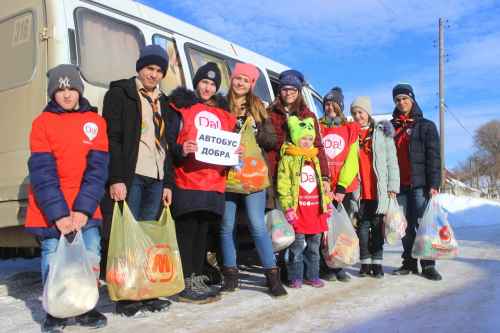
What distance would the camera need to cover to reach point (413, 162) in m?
5.19

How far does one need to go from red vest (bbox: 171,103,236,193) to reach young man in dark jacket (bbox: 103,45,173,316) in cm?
15

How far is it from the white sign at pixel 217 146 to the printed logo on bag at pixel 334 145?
1318 millimetres

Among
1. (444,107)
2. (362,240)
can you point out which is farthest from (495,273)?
(444,107)

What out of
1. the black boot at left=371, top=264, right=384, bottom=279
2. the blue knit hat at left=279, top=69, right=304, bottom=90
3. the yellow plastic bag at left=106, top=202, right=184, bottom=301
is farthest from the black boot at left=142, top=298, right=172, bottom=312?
the black boot at left=371, top=264, right=384, bottom=279

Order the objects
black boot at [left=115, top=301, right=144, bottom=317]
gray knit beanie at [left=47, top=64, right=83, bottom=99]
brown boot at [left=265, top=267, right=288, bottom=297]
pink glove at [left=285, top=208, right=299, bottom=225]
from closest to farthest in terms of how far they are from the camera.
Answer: gray knit beanie at [left=47, top=64, right=83, bottom=99] → black boot at [left=115, top=301, right=144, bottom=317] → brown boot at [left=265, top=267, right=288, bottom=297] → pink glove at [left=285, top=208, right=299, bottom=225]

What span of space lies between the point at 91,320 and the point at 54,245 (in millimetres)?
549

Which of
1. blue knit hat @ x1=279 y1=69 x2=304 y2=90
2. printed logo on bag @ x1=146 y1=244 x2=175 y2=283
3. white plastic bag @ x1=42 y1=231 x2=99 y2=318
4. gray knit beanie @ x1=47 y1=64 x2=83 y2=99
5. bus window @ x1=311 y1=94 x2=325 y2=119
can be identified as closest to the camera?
white plastic bag @ x1=42 y1=231 x2=99 y2=318

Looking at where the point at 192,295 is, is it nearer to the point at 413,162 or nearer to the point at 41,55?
the point at 41,55

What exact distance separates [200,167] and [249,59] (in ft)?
9.49

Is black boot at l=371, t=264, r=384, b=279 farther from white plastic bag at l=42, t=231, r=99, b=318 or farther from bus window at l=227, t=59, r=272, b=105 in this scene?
white plastic bag at l=42, t=231, r=99, b=318

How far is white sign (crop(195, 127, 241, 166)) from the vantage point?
380cm

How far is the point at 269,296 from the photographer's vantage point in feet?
13.8

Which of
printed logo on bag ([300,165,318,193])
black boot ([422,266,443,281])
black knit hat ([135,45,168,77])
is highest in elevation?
black knit hat ([135,45,168,77])

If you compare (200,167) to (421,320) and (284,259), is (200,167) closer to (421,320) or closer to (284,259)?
(284,259)
